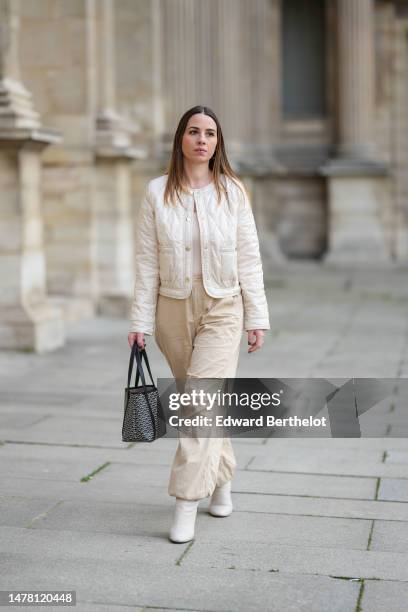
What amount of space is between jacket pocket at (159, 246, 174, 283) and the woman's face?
38 cm

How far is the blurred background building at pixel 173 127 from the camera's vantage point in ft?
33.1

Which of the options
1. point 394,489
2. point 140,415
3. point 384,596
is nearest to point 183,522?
point 140,415

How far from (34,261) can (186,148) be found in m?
5.80

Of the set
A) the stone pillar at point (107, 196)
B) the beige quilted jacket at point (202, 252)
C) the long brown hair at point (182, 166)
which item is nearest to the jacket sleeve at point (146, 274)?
the beige quilted jacket at point (202, 252)

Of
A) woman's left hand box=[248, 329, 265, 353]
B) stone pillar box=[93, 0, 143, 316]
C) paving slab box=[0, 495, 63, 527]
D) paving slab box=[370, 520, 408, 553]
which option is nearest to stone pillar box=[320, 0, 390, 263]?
stone pillar box=[93, 0, 143, 316]

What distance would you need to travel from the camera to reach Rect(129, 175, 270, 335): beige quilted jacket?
14.9 ft

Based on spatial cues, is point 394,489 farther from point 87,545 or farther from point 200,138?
point 200,138

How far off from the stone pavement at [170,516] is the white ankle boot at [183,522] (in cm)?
4

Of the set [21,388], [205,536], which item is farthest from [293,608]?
[21,388]

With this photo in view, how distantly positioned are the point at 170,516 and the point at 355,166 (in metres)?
16.9

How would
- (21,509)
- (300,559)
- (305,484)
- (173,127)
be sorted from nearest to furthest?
1. (300,559)
2. (21,509)
3. (305,484)
4. (173,127)

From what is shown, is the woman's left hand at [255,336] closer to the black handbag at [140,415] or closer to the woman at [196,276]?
the woman at [196,276]

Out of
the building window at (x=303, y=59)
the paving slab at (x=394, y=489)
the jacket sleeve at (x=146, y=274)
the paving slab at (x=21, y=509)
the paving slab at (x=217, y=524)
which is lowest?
the paving slab at (x=394, y=489)

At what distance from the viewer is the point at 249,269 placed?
4.64 meters
